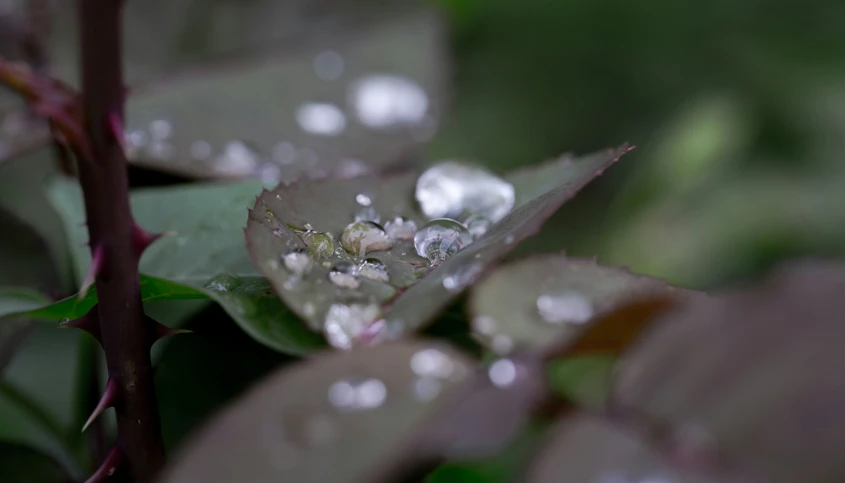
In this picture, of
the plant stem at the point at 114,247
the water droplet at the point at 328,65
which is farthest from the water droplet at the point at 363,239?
the water droplet at the point at 328,65

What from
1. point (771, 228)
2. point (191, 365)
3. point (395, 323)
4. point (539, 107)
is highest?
point (395, 323)

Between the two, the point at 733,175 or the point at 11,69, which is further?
the point at 733,175

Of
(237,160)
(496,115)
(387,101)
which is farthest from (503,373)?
(496,115)

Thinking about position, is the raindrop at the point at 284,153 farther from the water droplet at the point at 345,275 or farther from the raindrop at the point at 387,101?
the water droplet at the point at 345,275

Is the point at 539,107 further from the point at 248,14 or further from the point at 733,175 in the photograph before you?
the point at 248,14

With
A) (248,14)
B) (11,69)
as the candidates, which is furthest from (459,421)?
(248,14)

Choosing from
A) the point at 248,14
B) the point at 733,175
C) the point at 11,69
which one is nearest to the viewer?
the point at 11,69

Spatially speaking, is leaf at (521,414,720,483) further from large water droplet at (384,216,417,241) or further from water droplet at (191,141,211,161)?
water droplet at (191,141,211,161)

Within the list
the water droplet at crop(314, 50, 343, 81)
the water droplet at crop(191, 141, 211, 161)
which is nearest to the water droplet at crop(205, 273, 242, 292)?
the water droplet at crop(191, 141, 211, 161)

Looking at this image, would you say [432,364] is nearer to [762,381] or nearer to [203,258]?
[762,381]
